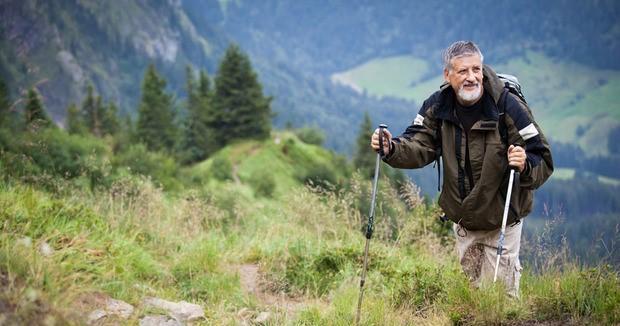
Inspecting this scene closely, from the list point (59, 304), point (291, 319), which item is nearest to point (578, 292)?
point (291, 319)

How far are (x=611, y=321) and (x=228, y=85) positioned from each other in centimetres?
5517

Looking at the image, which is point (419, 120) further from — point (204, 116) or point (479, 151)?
point (204, 116)

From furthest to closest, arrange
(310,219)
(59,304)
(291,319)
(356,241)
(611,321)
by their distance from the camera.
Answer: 1. (310,219)
2. (356,241)
3. (291,319)
4. (611,321)
5. (59,304)

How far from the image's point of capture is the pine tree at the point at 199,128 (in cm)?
6172

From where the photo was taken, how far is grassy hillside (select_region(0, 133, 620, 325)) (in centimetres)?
453

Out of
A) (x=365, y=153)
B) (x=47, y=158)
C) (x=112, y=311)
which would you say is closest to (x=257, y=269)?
(x=112, y=311)

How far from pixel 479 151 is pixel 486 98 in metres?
0.45

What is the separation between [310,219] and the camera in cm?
866

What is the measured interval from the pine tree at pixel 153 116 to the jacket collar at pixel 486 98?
200 feet

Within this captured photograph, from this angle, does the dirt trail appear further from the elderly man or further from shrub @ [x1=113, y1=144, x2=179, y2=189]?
shrub @ [x1=113, y1=144, x2=179, y2=189]

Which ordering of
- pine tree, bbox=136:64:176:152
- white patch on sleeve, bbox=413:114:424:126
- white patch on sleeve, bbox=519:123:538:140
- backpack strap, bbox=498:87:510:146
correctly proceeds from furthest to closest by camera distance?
pine tree, bbox=136:64:176:152, white patch on sleeve, bbox=413:114:424:126, backpack strap, bbox=498:87:510:146, white patch on sleeve, bbox=519:123:538:140

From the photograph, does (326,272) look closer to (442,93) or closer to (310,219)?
(310,219)

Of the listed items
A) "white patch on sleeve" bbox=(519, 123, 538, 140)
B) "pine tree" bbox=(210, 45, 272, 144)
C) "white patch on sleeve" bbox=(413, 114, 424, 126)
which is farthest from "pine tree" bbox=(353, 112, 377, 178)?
"white patch on sleeve" bbox=(519, 123, 538, 140)

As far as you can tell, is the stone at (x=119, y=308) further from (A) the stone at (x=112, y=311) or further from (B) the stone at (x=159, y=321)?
(B) the stone at (x=159, y=321)
